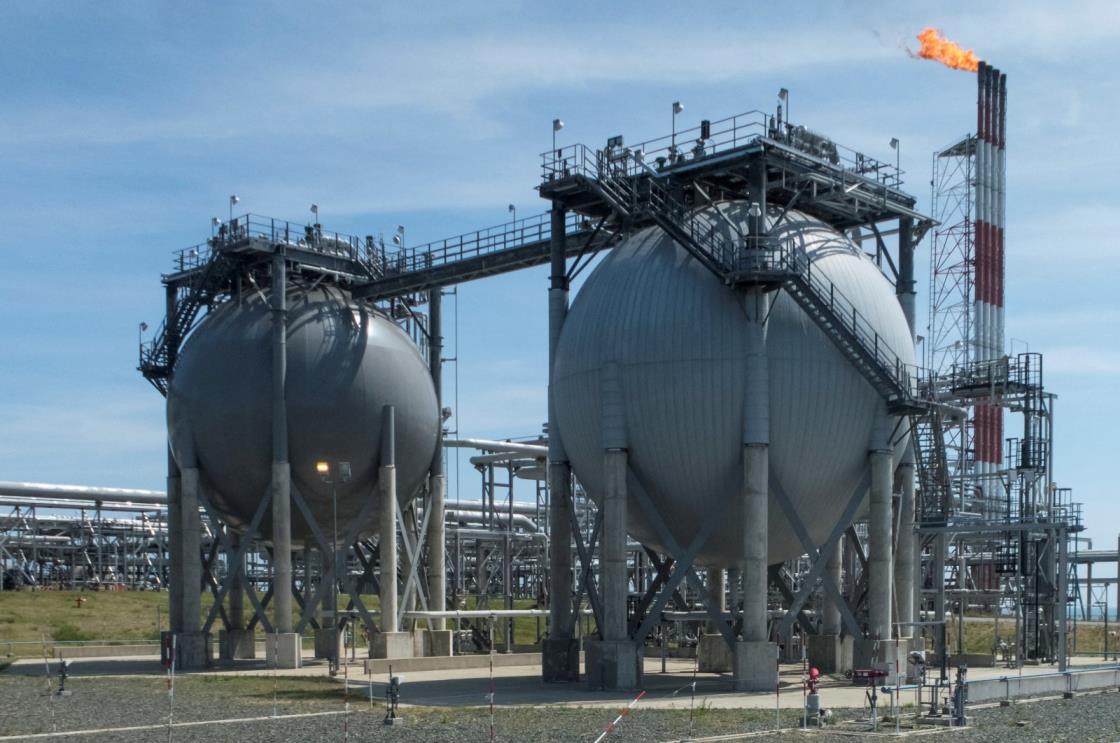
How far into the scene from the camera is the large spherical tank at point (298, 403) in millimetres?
46781

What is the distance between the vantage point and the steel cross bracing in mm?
35406

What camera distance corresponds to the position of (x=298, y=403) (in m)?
46.7

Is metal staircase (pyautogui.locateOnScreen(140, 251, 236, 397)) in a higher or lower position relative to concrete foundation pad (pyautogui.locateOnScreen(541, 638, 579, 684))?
higher

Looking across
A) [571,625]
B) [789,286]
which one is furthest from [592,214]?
[571,625]

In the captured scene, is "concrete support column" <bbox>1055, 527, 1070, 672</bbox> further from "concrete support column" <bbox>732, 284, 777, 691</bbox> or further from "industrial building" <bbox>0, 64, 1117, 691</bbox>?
"concrete support column" <bbox>732, 284, 777, 691</bbox>

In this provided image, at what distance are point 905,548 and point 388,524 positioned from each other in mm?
16890

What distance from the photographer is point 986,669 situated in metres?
44.3

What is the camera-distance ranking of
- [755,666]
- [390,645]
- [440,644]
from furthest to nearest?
[440,644], [390,645], [755,666]

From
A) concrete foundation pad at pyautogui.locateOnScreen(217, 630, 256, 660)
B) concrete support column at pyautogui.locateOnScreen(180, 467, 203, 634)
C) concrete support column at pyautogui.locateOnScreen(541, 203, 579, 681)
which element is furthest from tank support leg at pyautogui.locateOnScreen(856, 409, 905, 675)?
concrete foundation pad at pyautogui.locateOnScreen(217, 630, 256, 660)

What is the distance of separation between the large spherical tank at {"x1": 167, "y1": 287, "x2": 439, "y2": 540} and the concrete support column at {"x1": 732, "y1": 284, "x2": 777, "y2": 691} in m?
16.8

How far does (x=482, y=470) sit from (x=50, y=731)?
36898mm

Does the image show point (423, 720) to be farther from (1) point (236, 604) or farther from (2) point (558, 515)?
(1) point (236, 604)

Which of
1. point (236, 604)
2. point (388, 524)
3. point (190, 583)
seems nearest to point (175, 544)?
point (190, 583)

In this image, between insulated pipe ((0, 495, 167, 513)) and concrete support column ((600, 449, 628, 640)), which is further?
insulated pipe ((0, 495, 167, 513))
